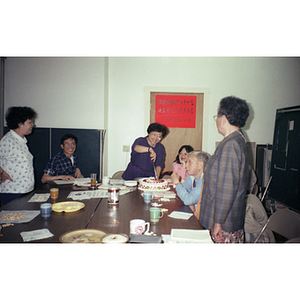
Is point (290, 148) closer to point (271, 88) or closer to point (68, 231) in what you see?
point (271, 88)

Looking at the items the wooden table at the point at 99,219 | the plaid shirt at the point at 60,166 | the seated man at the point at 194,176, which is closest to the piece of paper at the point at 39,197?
the wooden table at the point at 99,219

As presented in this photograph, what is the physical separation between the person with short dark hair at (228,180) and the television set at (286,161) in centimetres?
174

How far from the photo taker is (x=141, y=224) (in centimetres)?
130

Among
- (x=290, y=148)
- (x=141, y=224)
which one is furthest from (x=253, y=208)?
(x=290, y=148)

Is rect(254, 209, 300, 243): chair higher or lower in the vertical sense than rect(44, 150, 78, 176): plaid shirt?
lower

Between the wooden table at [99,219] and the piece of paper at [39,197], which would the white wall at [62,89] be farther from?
the wooden table at [99,219]

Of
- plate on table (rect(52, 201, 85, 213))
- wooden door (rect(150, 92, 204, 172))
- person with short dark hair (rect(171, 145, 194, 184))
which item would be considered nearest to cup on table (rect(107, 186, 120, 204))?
plate on table (rect(52, 201, 85, 213))

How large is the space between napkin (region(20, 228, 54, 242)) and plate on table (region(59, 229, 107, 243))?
0.10m

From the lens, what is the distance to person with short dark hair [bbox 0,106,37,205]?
6.66 ft

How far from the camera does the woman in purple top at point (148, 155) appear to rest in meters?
3.09

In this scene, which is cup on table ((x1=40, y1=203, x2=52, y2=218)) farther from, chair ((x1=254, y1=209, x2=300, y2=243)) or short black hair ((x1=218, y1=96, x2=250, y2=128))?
chair ((x1=254, y1=209, x2=300, y2=243))

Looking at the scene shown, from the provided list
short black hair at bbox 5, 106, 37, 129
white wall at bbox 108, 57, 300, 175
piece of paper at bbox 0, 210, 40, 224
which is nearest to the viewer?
piece of paper at bbox 0, 210, 40, 224

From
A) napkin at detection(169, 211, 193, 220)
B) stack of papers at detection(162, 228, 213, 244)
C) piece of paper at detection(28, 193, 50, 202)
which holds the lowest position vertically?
piece of paper at detection(28, 193, 50, 202)

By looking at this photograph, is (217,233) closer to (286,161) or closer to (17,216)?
(17,216)
